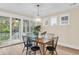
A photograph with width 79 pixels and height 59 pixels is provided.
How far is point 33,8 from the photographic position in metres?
2.36

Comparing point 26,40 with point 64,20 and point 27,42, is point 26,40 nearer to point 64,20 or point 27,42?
point 27,42

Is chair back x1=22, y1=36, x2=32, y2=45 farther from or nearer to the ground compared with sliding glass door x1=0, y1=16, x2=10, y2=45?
nearer to the ground

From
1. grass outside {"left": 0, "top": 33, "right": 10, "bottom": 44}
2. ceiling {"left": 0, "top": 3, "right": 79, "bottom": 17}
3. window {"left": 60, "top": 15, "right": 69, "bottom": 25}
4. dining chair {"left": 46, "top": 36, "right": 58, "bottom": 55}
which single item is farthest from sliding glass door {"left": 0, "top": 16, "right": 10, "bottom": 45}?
window {"left": 60, "top": 15, "right": 69, "bottom": 25}

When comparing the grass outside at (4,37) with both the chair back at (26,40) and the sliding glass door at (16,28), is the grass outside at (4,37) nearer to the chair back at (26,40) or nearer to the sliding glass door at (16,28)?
the sliding glass door at (16,28)

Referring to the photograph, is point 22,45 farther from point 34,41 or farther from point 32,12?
point 32,12

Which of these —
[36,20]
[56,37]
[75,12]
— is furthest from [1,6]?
[75,12]

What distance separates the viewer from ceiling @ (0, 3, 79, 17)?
227 centimetres

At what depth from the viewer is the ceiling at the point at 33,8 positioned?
7.43ft

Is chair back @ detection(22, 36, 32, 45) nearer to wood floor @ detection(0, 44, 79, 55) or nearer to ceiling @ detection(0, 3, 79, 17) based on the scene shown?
wood floor @ detection(0, 44, 79, 55)

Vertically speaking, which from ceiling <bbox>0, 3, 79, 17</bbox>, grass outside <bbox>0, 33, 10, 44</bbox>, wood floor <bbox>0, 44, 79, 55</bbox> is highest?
ceiling <bbox>0, 3, 79, 17</bbox>

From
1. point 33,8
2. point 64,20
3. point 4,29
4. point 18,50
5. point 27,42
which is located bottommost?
point 18,50

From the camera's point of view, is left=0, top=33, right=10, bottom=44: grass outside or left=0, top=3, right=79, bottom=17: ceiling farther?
left=0, top=33, right=10, bottom=44: grass outside

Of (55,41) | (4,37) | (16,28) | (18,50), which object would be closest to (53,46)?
(55,41)
